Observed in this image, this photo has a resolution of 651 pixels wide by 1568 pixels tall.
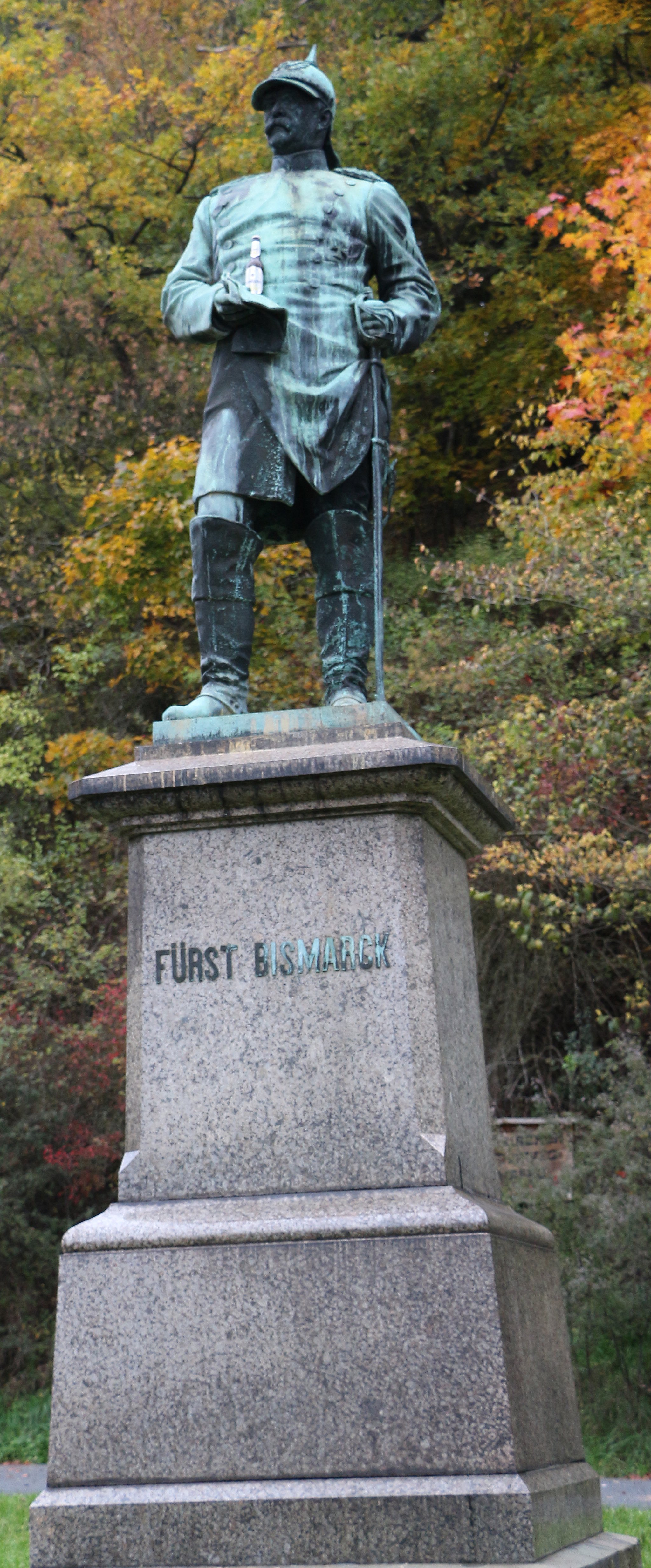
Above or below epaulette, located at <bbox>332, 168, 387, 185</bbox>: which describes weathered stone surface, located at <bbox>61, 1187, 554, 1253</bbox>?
below

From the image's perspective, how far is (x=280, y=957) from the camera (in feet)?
13.5

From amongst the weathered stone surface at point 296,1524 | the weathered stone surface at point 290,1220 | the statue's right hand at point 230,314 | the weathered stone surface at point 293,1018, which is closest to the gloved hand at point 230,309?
the statue's right hand at point 230,314

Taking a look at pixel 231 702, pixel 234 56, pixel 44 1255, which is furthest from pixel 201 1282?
pixel 234 56

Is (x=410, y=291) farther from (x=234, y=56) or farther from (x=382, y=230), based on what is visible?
(x=234, y=56)

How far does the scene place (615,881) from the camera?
886cm

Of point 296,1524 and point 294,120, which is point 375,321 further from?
point 296,1524

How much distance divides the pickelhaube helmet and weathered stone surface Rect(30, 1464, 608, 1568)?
3.94 m

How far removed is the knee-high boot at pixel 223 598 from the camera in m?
4.73

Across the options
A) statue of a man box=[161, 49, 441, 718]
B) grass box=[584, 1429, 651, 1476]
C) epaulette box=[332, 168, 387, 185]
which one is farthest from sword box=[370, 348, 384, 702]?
grass box=[584, 1429, 651, 1476]

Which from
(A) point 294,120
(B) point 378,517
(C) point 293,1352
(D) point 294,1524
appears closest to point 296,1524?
(D) point 294,1524

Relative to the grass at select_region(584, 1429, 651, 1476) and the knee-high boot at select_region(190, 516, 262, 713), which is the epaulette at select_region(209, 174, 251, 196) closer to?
the knee-high boot at select_region(190, 516, 262, 713)

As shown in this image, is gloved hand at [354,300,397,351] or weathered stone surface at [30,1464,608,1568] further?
gloved hand at [354,300,397,351]

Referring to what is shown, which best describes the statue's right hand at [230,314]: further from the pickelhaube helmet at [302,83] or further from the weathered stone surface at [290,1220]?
the weathered stone surface at [290,1220]

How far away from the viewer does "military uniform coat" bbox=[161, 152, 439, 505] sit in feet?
15.6
